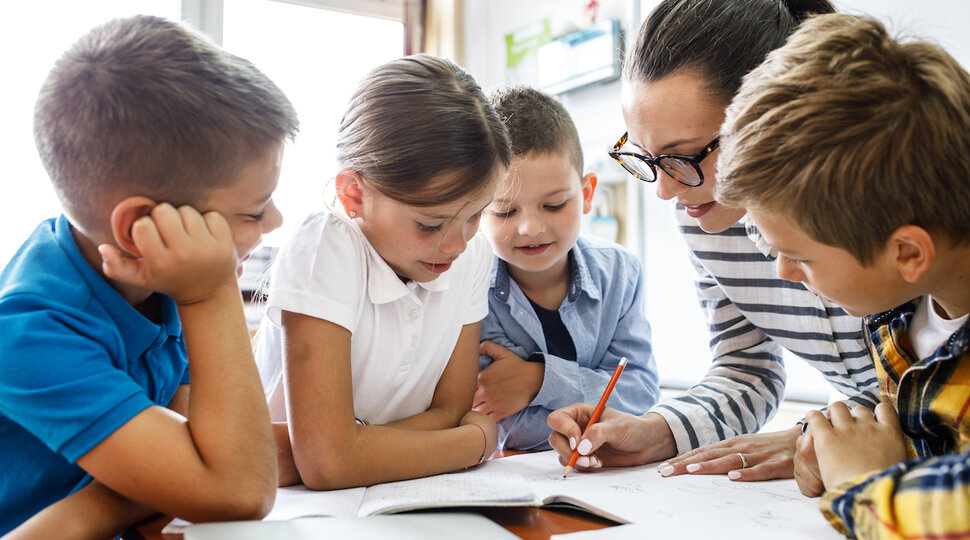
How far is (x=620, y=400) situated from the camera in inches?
51.8

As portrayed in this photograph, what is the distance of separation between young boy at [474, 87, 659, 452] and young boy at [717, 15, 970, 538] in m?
0.51

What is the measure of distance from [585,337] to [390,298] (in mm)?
459

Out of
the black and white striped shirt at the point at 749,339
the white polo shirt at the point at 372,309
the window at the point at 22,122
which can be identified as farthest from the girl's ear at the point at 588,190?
the window at the point at 22,122

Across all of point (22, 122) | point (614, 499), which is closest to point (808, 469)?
point (614, 499)

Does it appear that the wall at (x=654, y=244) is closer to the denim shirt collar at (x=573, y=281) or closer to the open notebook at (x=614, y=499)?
the denim shirt collar at (x=573, y=281)

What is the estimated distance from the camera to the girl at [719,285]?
0.95 m

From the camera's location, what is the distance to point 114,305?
2.54ft

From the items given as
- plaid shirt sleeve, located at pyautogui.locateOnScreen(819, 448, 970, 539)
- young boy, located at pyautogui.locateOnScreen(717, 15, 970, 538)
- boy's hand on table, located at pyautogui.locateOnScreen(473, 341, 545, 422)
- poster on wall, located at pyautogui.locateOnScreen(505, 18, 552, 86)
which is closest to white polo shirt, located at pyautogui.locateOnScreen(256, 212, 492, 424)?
boy's hand on table, located at pyautogui.locateOnScreen(473, 341, 545, 422)

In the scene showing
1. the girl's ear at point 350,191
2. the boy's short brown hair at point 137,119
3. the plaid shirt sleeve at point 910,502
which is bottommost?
the plaid shirt sleeve at point 910,502

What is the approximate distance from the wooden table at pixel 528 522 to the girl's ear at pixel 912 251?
0.37 meters

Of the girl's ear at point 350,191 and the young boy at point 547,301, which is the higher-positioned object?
the girl's ear at point 350,191

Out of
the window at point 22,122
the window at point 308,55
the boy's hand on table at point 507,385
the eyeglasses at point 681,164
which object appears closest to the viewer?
the eyeglasses at point 681,164

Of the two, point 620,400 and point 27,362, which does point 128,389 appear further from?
point 620,400

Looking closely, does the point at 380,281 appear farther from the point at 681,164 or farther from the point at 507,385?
the point at 681,164
